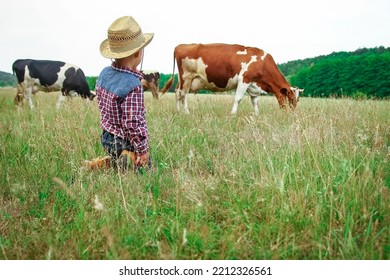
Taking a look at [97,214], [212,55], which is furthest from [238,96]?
[97,214]

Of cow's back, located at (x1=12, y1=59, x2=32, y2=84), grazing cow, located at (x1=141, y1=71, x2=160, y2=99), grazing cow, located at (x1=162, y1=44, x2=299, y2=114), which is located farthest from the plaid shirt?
grazing cow, located at (x1=141, y1=71, x2=160, y2=99)

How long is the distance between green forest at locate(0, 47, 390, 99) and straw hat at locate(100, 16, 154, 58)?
499cm

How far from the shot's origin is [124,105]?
264 cm

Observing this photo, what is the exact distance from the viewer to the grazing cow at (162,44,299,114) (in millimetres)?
7305

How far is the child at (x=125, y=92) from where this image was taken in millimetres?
2625

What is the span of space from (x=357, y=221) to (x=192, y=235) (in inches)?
34.7

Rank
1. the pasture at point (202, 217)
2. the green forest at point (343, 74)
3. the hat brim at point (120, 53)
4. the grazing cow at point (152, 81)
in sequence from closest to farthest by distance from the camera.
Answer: the pasture at point (202, 217) < the hat brim at point (120, 53) < the green forest at point (343, 74) < the grazing cow at point (152, 81)

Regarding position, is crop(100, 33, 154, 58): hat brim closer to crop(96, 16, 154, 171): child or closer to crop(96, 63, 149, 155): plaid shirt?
crop(96, 16, 154, 171): child

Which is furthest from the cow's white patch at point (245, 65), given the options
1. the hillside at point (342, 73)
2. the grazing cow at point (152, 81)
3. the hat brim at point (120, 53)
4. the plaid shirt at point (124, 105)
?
the grazing cow at point (152, 81)

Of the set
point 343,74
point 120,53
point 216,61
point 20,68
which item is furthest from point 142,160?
point 343,74

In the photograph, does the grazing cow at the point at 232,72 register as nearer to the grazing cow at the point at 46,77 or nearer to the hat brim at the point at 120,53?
the grazing cow at the point at 46,77

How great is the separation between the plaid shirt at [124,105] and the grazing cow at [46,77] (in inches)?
302
